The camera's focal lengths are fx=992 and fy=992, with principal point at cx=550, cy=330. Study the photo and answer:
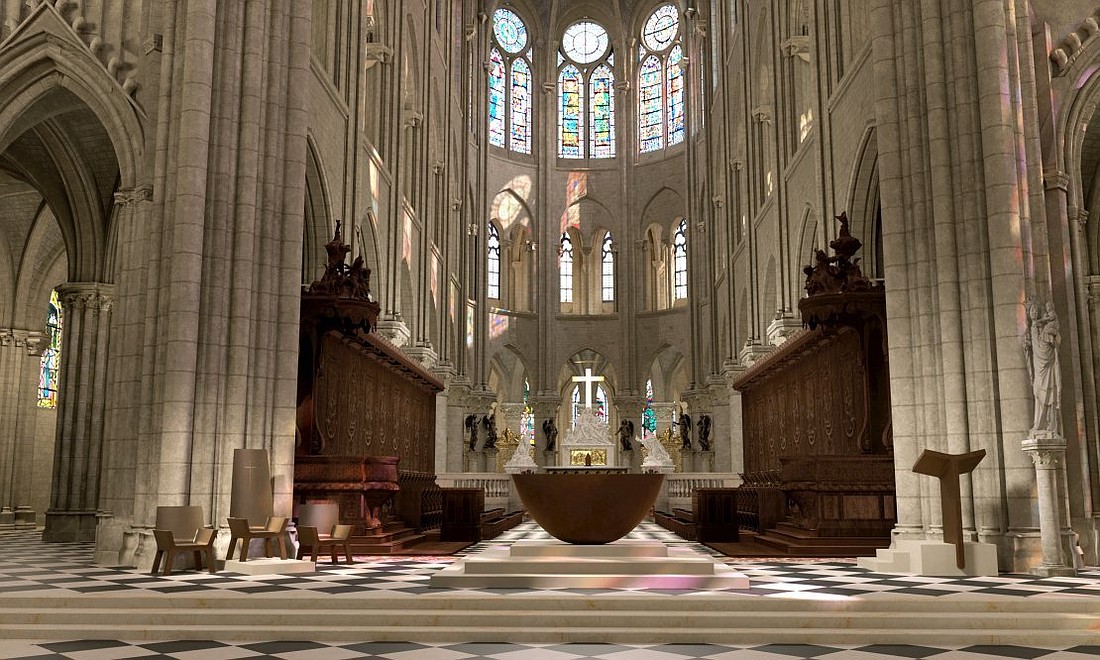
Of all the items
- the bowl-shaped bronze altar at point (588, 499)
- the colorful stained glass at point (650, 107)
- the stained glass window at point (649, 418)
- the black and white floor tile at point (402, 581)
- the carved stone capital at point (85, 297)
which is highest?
the colorful stained glass at point (650, 107)

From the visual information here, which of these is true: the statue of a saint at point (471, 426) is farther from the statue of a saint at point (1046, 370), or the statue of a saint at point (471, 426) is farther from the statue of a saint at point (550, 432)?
the statue of a saint at point (1046, 370)

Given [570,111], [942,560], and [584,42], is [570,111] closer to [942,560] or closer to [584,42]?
[584,42]

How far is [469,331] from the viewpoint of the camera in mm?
39469

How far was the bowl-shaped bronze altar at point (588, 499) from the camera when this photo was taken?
977 cm

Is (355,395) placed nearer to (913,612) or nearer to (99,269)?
(99,269)

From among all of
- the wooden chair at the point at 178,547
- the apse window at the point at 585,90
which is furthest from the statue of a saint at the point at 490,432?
the wooden chair at the point at 178,547

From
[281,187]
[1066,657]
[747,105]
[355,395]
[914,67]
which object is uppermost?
[747,105]

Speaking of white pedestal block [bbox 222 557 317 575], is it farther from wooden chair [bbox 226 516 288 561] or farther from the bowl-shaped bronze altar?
the bowl-shaped bronze altar

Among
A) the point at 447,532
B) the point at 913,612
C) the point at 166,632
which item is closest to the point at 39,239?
the point at 447,532

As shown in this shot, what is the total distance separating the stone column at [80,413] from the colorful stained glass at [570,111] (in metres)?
27.6

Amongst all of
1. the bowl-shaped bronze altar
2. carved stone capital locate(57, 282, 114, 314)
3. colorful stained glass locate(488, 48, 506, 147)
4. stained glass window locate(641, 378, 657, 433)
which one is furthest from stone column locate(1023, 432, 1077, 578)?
colorful stained glass locate(488, 48, 506, 147)

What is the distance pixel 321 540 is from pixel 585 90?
36541 millimetres

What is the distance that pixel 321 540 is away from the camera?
1159 cm

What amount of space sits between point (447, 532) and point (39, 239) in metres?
16.3
